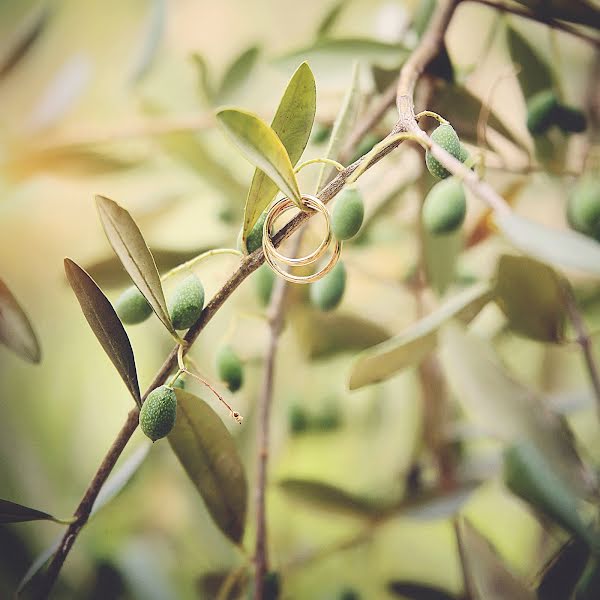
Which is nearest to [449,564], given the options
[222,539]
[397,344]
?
[222,539]

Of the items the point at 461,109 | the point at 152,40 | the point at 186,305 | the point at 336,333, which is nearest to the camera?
the point at 186,305

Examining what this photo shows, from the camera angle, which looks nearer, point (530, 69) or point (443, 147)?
point (443, 147)

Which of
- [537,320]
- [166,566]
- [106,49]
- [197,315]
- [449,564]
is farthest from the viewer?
[106,49]

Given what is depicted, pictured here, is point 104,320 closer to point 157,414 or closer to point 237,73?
point 157,414

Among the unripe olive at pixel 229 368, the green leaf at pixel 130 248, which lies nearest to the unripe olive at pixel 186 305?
the green leaf at pixel 130 248

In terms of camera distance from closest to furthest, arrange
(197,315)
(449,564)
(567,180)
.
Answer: (197,315), (567,180), (449,564)

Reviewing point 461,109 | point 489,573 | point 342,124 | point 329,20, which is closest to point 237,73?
point 329,20

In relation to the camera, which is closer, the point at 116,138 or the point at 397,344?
the point at 397,344

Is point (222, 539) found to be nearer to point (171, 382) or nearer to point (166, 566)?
point (166, 566)
